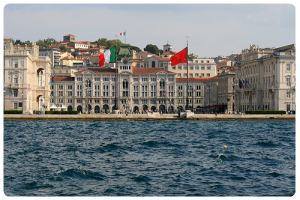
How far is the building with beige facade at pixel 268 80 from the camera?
54.8 metres

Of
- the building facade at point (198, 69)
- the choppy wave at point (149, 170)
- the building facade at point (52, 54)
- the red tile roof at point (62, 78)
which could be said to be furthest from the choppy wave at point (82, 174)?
the building facade at point (52, 54)

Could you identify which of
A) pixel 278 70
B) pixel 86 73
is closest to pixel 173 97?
pixel 86 73

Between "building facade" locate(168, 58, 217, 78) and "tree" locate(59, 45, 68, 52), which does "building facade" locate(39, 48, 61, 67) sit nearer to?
"tree" locate(59, 45, 68, 52)

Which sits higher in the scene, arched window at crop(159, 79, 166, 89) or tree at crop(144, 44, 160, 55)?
tree at crop(144, 44, 160, 55)

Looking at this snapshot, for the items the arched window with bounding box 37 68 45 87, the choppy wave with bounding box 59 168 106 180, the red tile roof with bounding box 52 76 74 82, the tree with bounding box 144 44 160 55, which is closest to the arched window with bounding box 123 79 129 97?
the red tile roof with bounding box 52 76 74 82

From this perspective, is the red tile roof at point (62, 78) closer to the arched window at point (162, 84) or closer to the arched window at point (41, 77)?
the arched window at point (162, 84)

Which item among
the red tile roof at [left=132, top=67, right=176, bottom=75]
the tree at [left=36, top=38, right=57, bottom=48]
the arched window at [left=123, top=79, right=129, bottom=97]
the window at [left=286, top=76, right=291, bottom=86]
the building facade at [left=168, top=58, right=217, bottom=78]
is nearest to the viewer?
the window at [left=286, top=76, right=291, bottom=86]

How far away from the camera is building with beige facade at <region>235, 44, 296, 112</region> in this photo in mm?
54844

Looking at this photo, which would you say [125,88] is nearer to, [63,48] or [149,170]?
[63,48]

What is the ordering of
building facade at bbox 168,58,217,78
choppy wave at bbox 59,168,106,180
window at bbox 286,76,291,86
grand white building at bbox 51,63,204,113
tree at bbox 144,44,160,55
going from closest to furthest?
choppy wave at bbox 59,168,106,180, window at bbox 286,76,291,86, grand white building at bbox 51,63,204,113, building facade at bbox 168,58,217,78, tree at bbox 144,44,160,55

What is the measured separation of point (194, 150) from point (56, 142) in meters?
5.16

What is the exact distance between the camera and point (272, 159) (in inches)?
585
